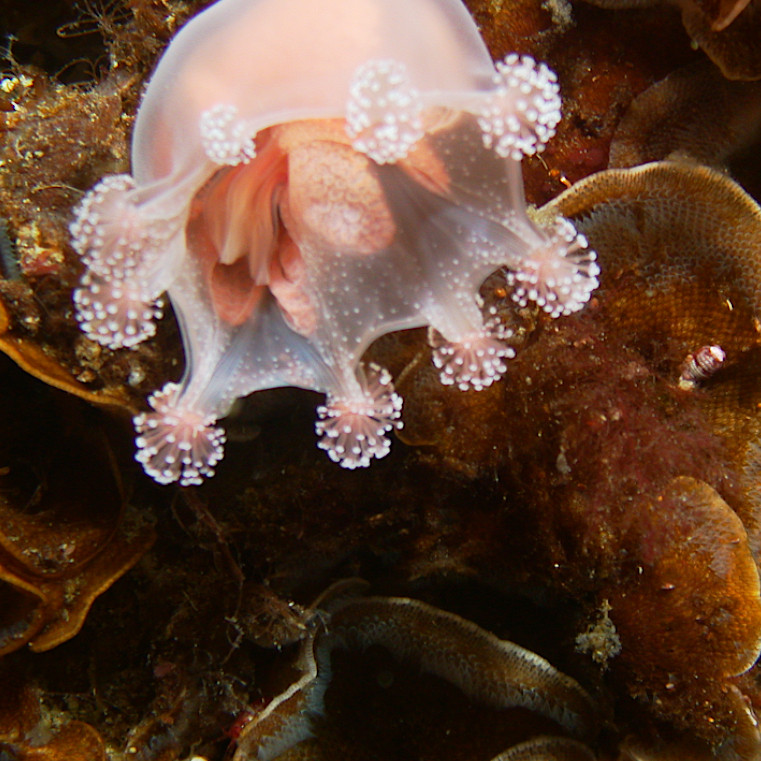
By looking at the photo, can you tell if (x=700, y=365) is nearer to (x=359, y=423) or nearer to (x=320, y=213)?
(x=359, y=423)

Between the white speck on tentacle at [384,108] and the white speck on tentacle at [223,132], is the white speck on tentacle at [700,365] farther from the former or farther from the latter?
the white speck on tentacle at [223,132]

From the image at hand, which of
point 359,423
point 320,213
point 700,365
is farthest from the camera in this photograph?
point 700,365

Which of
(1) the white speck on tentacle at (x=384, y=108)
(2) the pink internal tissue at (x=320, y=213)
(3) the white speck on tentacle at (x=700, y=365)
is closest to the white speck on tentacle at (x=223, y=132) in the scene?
(2) the pink internal tissue at (x=320, y=213)

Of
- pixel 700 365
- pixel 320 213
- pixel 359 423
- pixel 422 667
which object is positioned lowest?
pixel 422 667

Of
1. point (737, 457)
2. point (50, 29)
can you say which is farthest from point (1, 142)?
point (737, 457)

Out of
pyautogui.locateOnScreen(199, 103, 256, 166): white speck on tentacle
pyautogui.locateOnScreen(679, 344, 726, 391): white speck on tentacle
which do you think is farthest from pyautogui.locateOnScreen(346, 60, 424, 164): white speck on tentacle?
pyautogui.locateOnScreen(679, 344, 726, 391): white speck on tentacle

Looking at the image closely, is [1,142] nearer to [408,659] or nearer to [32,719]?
[32,719]

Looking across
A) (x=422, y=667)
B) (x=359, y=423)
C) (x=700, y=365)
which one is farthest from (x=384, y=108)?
(x=422, y=667)

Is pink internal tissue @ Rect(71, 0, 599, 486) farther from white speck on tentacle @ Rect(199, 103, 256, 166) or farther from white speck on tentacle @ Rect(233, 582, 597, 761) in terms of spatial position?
white speck on tentacle @ Rect(233, 582, 597, 761)
